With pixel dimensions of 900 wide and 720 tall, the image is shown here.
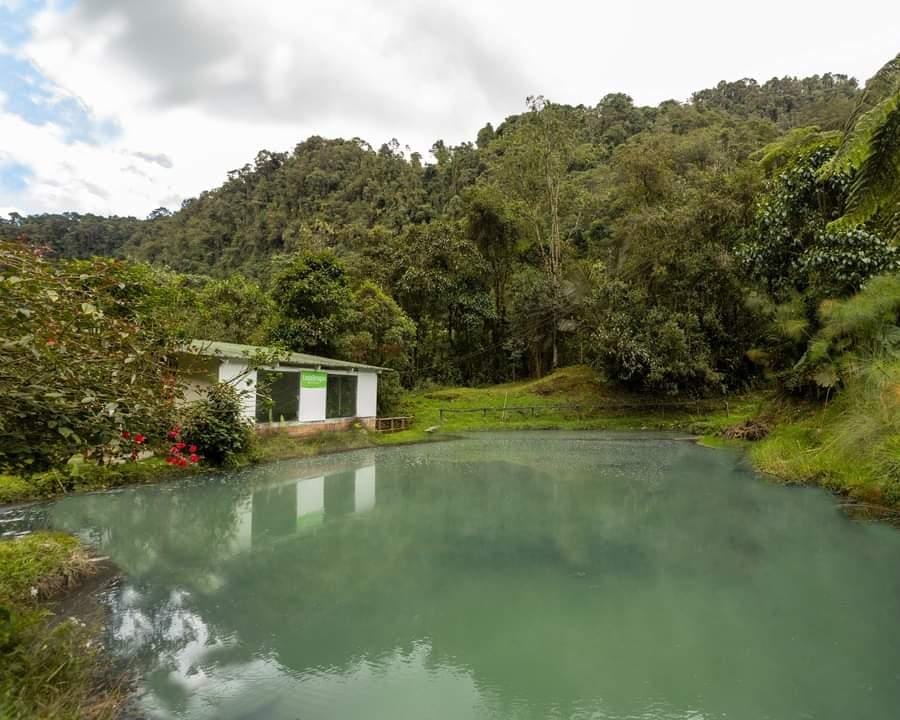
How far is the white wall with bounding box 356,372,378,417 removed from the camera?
1962 centimetres

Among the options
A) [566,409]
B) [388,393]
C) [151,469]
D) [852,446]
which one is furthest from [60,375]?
[566,409]

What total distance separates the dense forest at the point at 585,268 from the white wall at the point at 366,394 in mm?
2534

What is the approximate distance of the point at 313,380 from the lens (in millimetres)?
17016

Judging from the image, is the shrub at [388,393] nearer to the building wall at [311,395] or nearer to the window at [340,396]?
the building wall at [311,395]

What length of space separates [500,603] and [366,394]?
1525cm

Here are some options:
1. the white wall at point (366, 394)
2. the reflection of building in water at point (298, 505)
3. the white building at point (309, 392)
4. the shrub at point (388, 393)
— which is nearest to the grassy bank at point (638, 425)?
the shrub at point (388, 393)

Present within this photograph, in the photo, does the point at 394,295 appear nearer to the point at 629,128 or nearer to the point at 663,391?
the point at 663,391

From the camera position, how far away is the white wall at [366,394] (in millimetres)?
19625

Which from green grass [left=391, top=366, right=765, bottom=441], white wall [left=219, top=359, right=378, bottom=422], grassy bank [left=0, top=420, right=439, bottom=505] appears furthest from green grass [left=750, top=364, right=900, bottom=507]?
white wall [left=219, top=359, right=378, bottom=422]

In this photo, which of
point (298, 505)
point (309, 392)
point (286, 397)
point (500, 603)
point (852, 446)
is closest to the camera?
point (500, 603)

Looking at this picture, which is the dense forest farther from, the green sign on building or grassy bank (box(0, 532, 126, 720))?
grassy bank (box(0, 532, 126, 720))

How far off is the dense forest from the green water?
480cm

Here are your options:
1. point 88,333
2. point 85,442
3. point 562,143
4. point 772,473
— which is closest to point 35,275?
point 88,333

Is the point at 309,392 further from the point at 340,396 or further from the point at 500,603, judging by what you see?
the point at 500,603
